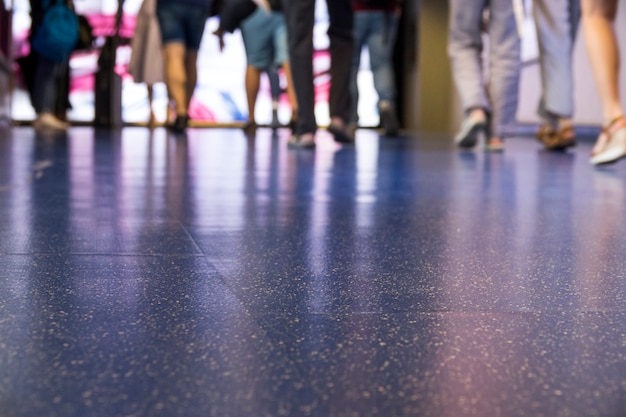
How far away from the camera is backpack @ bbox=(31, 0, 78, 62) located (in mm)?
8477

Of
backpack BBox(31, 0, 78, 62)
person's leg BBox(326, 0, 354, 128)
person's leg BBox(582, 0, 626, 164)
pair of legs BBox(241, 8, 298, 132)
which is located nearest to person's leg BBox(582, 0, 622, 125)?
person's leg BBox(582, 0, 626, 164)

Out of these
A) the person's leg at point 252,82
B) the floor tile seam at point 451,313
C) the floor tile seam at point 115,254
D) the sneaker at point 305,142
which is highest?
the person's leg at point 252,82

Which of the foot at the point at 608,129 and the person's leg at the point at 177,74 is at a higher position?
the person's leg at the point at 177,74

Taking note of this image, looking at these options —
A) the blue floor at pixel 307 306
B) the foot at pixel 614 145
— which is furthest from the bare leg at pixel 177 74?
the blue floor at pixel 307 306

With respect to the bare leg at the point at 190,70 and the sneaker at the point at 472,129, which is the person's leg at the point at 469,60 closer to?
the sneaker at the point at 472,129

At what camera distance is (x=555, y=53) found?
534 centimetres

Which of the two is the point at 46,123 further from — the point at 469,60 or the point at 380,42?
the point at 469,60

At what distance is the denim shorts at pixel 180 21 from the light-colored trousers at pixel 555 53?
3.27 m

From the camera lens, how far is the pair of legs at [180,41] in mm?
7945

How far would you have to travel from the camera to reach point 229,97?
14453mm

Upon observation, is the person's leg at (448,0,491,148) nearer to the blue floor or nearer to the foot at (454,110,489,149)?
the foot at (454,110,489,149)

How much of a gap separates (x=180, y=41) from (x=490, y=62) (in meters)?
3.31

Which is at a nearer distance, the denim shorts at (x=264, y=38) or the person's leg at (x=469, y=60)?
the person's leg at (x=469, y=60)

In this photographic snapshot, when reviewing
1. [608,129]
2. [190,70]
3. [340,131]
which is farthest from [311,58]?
[190,70]
